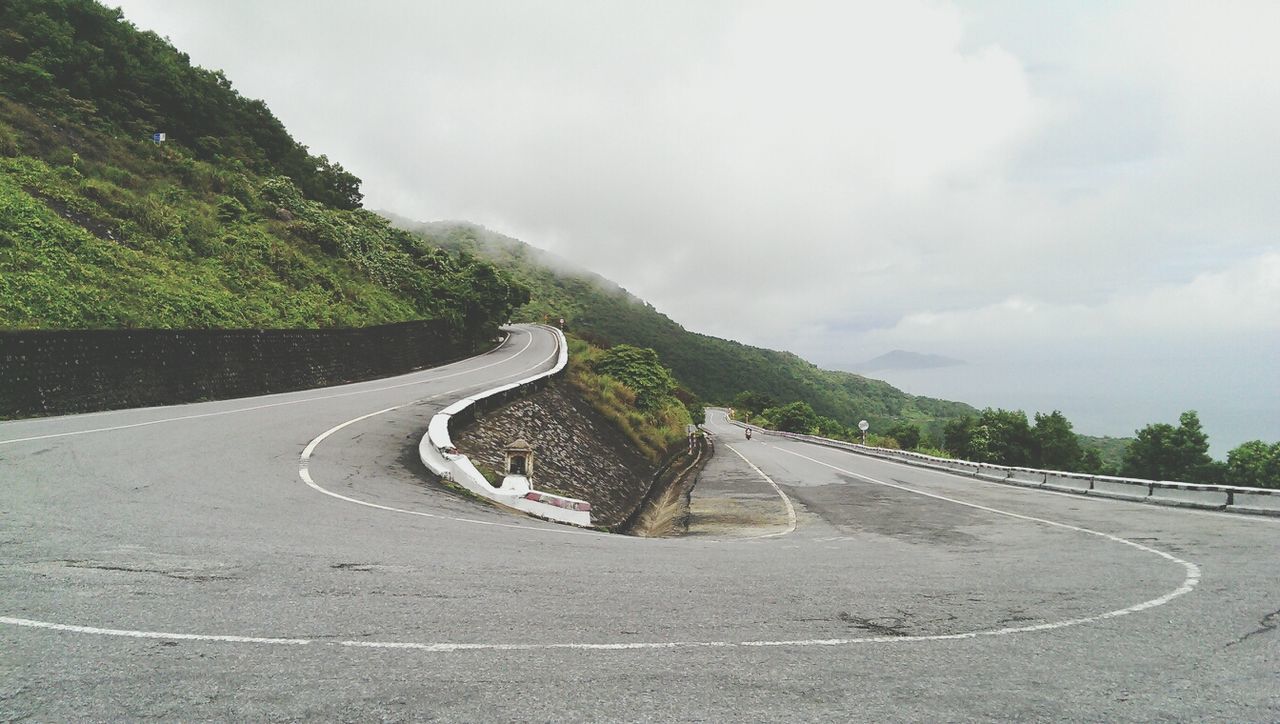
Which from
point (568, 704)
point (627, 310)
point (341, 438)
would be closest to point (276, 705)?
point (568, 704)

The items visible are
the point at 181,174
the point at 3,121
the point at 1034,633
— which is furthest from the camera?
the point at 181,174

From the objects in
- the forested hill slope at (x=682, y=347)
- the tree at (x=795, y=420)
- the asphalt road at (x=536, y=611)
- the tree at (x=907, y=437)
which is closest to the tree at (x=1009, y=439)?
the tree at (x=907, y=437)

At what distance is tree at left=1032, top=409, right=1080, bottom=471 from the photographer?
5950cm

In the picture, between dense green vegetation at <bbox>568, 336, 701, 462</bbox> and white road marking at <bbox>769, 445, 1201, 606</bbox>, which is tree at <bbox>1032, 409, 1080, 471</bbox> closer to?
dense green vegetation at <bbox>568, 336, 701, 462</bbox>

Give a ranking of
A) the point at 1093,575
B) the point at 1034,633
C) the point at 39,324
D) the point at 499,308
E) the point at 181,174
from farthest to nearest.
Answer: the point at 499,308 → the point at 181,174 → the point at 39,324 → the point at 1093,575 → the point at 1034,633

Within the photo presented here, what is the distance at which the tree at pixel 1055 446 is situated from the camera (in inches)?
2343

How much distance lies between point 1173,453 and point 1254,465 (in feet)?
21.1

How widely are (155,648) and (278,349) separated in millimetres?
20506

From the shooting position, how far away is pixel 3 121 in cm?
2298

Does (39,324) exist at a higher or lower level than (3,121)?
lower

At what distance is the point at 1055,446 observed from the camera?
196 feet

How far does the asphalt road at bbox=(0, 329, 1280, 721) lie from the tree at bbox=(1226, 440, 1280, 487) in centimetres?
5039

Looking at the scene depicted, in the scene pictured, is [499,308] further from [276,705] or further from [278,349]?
[276,705]

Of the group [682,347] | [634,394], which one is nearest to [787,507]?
[634,394]
